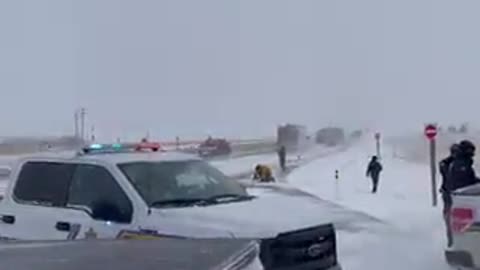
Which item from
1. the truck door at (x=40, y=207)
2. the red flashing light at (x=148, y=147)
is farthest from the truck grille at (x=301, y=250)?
the red flashing light at (x=148, y=147)

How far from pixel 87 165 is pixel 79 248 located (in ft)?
16.0

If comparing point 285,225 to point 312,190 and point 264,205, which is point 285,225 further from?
point 312,190

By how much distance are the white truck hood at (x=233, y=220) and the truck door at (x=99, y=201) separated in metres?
0.39

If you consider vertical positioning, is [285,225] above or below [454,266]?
above

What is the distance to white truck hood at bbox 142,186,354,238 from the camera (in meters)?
7.81

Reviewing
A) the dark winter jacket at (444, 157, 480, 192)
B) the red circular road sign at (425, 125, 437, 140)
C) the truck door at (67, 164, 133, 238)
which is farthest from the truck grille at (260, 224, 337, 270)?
the red circular road sign at (425, 125, 437, 140)

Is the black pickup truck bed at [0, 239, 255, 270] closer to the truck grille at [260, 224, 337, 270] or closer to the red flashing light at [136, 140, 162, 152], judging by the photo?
the truck grille at [260, 224, 337, 270]

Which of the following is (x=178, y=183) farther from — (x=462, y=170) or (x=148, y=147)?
(x=462, y=170)

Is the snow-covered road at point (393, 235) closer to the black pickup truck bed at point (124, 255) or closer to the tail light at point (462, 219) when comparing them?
the tail light at point (462, 219)

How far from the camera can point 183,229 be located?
7977mm

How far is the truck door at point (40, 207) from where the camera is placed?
29.5ft

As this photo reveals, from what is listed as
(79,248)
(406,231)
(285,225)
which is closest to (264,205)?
(285,225)

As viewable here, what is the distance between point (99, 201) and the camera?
892 cm

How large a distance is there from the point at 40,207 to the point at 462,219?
3961 mm
